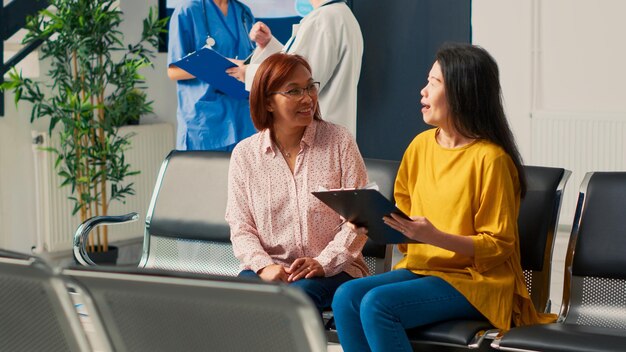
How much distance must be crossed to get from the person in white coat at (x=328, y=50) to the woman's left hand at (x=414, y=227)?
180 centimetres

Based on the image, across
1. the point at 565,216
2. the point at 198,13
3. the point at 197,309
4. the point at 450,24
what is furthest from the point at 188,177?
the point at 565,216

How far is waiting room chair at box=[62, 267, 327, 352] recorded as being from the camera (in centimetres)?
144

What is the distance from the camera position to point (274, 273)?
10.2 ft

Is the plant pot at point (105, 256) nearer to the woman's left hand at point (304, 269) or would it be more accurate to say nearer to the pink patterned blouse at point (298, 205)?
the pink patterned blouse at point (298, 205)

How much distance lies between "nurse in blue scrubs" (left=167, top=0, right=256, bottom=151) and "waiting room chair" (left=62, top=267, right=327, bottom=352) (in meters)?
3.37

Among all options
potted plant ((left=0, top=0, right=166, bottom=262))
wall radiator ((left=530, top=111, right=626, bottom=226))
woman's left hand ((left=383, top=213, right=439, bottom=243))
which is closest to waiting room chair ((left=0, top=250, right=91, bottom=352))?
woman's left hand ((left=383, top=213, right=439, bottom=243))

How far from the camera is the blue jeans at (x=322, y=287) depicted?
3.06 m

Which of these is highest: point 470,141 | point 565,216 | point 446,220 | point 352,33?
point 352,33

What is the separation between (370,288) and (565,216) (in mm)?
3657

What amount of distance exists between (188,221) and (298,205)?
55 centimetres

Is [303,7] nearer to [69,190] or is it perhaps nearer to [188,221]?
[69,190]

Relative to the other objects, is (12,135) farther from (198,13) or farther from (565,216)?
(565,216)

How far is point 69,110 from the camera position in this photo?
19.1 feet

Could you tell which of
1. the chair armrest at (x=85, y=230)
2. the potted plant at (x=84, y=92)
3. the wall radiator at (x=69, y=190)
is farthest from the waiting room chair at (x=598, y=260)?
the wall radiator at (x=69, y=190)
